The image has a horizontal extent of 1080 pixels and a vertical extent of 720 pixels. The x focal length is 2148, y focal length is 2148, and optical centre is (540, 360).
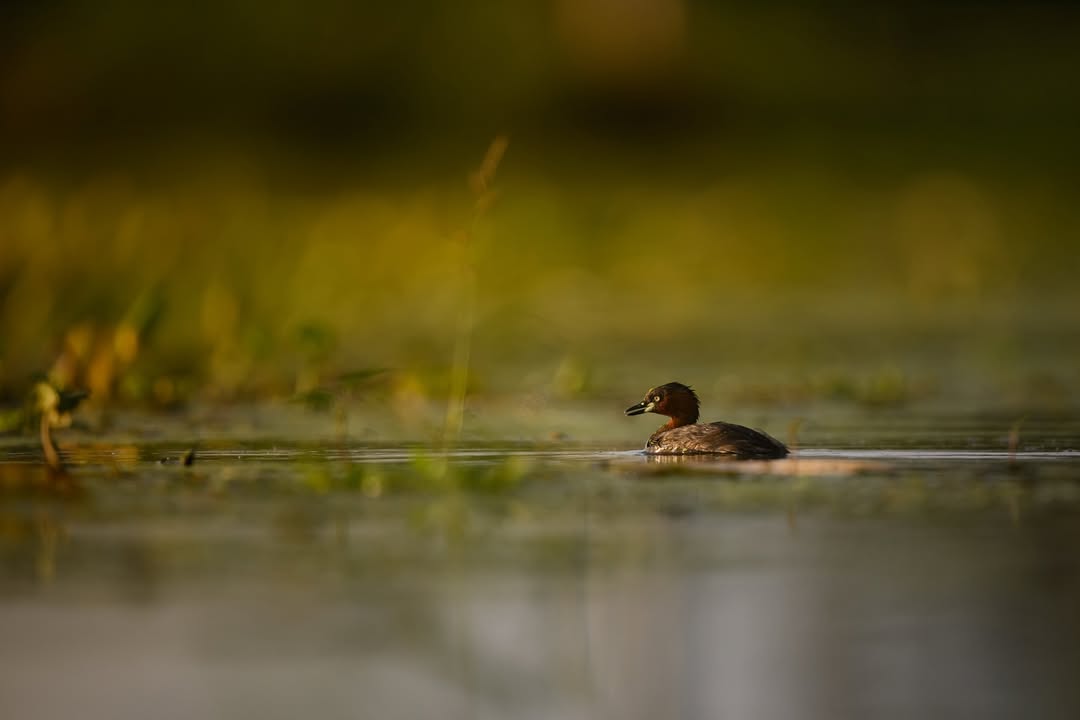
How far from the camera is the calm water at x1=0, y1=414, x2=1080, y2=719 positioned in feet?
22.6

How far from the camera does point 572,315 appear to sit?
28.2 metres

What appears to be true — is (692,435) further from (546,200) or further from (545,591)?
(546,200)

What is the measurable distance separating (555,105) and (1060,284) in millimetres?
16685

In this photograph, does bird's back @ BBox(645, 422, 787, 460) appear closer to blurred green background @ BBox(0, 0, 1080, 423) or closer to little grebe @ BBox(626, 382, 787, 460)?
little grebe @ BBox(626, 382, 787, 460)

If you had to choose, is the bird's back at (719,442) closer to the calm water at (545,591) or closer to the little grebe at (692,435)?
the little grebe at (692,435)

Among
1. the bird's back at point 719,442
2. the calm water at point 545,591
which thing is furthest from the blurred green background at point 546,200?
the calm water at point 545,591

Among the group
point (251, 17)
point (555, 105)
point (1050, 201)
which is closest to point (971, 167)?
point (1050, 201)

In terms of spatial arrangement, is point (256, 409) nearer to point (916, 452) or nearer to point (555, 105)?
point (916, 452)

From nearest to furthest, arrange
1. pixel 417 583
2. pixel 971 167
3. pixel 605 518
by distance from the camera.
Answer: pixel 417 583 < pixel 605 518 < pixel 971 167

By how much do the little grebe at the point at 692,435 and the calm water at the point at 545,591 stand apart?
1.73 feet

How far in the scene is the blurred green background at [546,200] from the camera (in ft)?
56.7

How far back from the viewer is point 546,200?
35750 millimetres

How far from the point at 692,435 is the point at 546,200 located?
76.6 feet

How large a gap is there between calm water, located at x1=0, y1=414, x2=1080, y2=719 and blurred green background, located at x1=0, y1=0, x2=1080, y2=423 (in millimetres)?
2150
